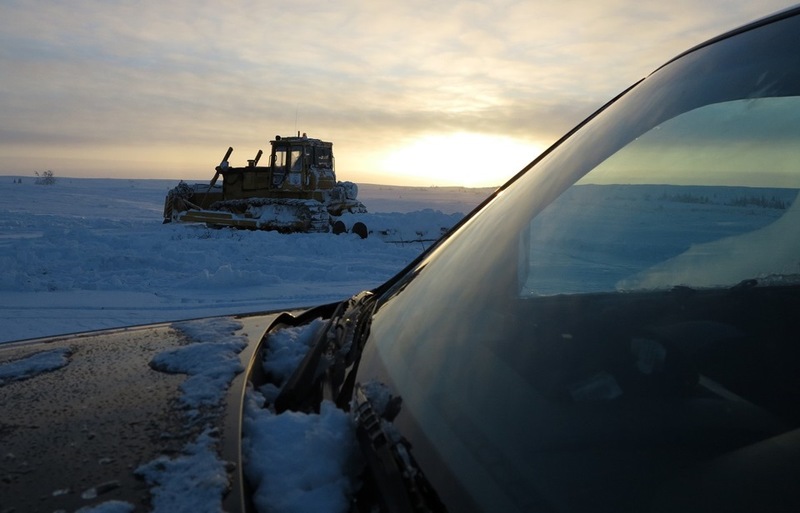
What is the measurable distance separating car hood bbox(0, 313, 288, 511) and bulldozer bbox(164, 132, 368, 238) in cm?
1468

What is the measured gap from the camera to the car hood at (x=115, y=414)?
1.03 metres

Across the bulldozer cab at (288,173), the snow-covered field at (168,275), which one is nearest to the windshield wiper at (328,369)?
the snow-covered field at (168,275)

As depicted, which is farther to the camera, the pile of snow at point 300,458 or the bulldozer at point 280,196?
the bulldozer at point 280,196

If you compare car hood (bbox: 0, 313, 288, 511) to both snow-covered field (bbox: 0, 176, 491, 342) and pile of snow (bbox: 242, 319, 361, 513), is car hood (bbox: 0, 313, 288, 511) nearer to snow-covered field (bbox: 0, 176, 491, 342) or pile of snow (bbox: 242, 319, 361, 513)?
pile of snow (bbox: 242, 319, 361, 513)

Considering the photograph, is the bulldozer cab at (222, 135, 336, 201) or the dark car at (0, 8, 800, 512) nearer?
the dark car at (0, 8, 800, 512)

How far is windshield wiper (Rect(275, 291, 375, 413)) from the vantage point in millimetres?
1341

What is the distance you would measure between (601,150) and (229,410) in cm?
94

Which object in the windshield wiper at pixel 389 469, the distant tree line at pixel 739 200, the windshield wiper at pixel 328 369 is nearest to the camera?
the windshield wiper at pixel 389 469

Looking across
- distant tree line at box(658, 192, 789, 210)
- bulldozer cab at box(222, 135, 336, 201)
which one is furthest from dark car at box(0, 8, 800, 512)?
bulldozer cab at box(222, 135, 336, 201)

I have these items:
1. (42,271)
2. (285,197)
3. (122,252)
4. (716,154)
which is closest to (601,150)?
(716,154)

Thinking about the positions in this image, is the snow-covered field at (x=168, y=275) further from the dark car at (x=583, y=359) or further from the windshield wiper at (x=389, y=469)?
the windshield wiper at (x=389, y=469)

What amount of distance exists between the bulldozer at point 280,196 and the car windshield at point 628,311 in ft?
50.0

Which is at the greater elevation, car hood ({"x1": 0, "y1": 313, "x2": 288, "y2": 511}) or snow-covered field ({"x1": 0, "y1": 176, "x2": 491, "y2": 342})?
car hood ({"x1": 0, "y1": 313, "x2": 288, "y2": 511})

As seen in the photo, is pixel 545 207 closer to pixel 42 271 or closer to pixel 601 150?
pixel 601 150
